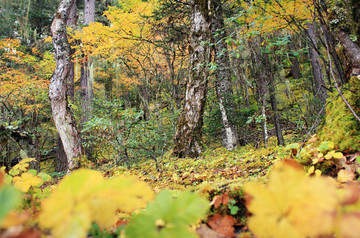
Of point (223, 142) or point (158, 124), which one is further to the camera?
point (223, 142)

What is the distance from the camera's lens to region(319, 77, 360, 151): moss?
137cm

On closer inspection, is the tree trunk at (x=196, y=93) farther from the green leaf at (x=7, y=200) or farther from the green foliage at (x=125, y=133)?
the green leaf at (x=7, y=200)

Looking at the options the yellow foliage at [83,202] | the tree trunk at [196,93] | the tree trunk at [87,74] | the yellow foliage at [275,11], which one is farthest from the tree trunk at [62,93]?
the tree trunk at [87,74]

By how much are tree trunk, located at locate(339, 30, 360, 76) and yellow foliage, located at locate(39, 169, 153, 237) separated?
187 centimetres

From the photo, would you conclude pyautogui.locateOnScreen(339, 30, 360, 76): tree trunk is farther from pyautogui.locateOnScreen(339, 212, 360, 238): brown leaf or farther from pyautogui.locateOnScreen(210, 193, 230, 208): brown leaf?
pyautogui.locateOnScreen(339, 212, 360, 238): brown leaf

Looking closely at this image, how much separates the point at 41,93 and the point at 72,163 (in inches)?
205

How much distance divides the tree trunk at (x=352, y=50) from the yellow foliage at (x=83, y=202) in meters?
1.87

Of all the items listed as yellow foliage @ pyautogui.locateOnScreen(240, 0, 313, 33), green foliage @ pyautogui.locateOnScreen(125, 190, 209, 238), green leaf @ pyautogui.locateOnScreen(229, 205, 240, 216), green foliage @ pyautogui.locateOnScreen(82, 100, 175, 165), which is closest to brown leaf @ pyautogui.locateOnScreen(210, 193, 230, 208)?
green leaf @ pyautogui.locateOnScreen(229, 205, 240, 216)

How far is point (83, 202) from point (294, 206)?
0.45 m

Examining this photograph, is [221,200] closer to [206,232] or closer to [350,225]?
[206,232]

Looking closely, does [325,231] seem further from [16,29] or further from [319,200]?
[16,29]

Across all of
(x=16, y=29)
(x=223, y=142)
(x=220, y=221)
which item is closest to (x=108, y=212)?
(x=220, y=221)

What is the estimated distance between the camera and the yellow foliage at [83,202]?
0.36m

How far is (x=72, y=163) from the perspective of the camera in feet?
14.1
